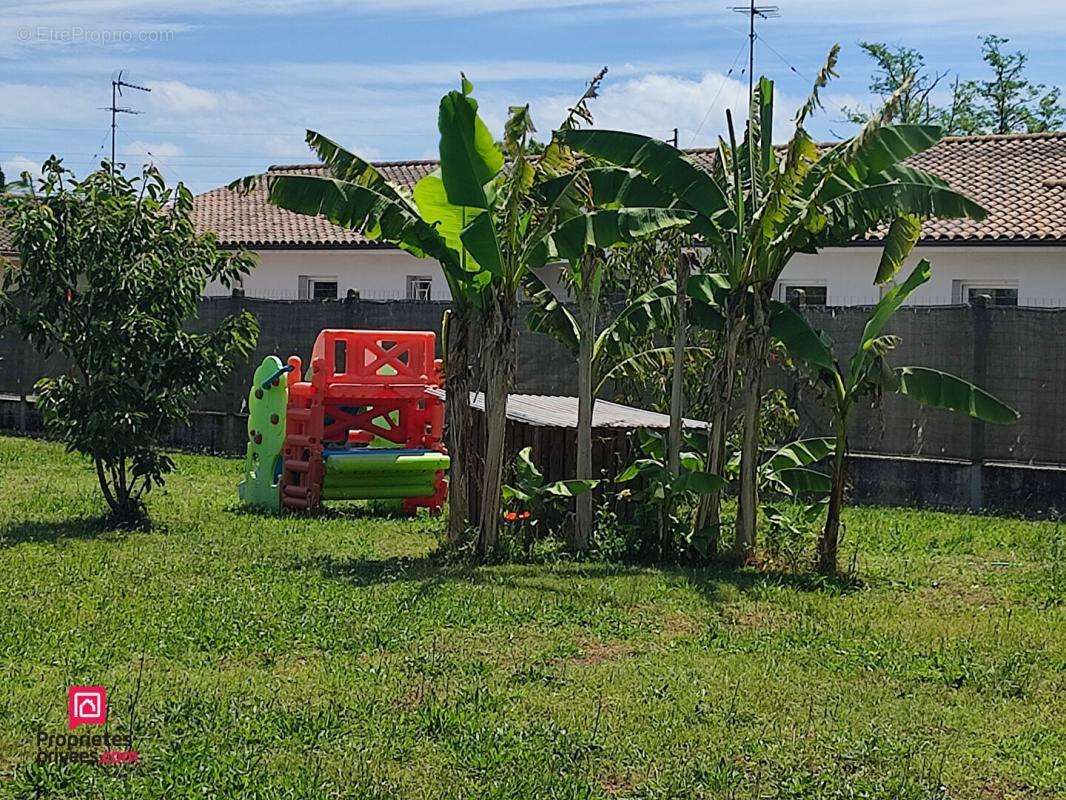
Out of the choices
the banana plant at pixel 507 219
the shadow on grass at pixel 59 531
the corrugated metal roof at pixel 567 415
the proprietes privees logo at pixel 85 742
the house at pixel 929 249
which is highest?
the house at pixel 929 249

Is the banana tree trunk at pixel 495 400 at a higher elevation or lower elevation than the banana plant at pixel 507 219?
lower

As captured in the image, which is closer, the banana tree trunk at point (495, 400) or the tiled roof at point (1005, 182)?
the banana tree trunk at point (495, 400)

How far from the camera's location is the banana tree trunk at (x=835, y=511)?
1128cm

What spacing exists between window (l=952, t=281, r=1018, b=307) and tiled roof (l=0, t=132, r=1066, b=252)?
1019mm

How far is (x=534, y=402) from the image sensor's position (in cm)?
1532

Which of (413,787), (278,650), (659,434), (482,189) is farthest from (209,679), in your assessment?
(659,434)

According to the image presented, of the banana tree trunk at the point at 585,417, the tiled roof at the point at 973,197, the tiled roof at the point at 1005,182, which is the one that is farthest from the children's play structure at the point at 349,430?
the tiled roof at the point at 1005,182

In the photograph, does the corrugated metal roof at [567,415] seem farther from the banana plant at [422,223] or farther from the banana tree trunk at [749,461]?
the banana tree trunk at [749,461]

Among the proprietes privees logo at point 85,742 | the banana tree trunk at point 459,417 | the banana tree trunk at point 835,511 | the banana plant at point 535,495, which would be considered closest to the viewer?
the proprietes privees logo at point 85,742

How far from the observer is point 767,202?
10922mm

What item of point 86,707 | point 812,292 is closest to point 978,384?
point 812,292

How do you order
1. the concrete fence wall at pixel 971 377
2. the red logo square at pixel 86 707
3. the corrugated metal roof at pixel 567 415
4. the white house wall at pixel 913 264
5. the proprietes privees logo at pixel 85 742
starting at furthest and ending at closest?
1. the white house wall at pixel 913 264
2. the concrete fence wall at pixel 971 377
3. the corrugated metal roof at pixel 567 415
4. the red logo square at pixel 86 707
5. the proprietes privees logo at pixel 85 742

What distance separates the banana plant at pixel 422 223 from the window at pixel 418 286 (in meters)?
17.9

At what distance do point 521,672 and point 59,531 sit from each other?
251 inches
